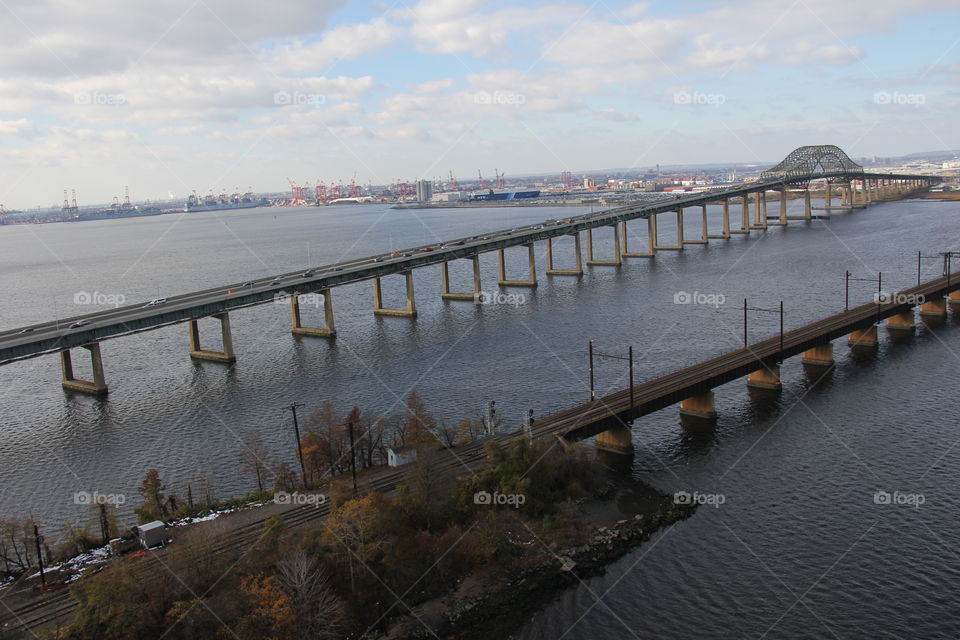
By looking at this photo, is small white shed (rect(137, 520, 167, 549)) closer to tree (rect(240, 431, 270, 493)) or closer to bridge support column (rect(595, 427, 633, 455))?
tree (rect(240, 431, 270, 493))

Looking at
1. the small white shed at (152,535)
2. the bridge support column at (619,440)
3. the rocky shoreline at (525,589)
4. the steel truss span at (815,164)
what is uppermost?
the steel truss span at (815,164)

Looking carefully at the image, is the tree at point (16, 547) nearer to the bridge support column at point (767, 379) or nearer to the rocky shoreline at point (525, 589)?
the rocky shoreline at point (525, 589)

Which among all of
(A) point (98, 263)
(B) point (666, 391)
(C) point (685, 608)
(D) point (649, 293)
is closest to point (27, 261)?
(A) point (98, 263)

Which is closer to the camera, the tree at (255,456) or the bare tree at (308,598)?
the bare tree at (308,598)

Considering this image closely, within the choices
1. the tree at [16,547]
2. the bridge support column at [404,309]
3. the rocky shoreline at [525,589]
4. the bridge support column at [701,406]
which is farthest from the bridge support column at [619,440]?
the bridge support column at [404,309]

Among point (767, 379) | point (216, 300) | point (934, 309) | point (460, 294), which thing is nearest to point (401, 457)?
point (767, 379)

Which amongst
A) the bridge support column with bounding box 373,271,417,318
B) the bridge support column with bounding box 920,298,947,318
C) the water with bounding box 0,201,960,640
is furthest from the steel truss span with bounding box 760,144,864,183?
the bridge support column with bounding box 373,271,417,318
